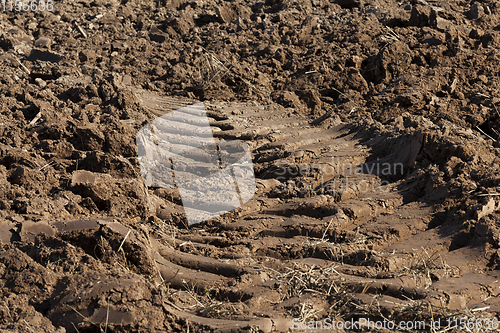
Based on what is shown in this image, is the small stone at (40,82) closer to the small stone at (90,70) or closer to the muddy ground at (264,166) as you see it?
the muddy ground at (264,166)

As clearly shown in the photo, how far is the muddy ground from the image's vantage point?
299 centimetres

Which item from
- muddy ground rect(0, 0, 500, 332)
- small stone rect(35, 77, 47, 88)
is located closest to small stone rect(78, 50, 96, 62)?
muddy ground rect(0, 0, 500, 332)

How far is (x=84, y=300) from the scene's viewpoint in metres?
2.75

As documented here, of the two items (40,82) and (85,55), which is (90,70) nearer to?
(85,55)

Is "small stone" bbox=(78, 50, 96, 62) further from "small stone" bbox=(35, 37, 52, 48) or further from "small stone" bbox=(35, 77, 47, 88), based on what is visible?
"small stone" bbox=(35, 77, 47, 88)

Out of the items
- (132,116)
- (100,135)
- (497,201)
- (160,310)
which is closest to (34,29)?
(132,116)

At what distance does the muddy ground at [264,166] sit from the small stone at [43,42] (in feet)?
0.09

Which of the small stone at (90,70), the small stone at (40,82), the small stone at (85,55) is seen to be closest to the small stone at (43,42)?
the small stone at (85,55)

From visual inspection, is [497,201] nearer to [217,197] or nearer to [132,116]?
[217,197]

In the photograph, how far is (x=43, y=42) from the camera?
7.48 m

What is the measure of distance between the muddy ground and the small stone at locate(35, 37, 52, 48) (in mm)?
26

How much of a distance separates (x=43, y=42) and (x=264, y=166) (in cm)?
456

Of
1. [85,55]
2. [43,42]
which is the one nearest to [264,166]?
[85,55]

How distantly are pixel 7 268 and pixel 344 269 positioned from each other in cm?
219
